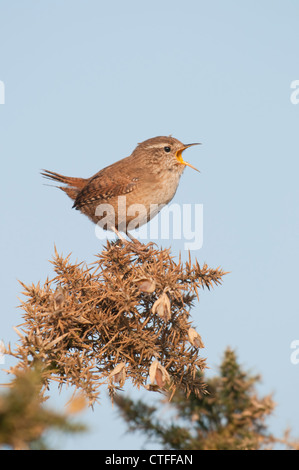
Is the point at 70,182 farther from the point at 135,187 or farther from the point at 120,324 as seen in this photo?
the point at 120,324

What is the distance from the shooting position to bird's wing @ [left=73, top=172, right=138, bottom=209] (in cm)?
538

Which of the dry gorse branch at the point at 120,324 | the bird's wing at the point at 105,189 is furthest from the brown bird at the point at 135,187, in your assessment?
the dry gorse branch at the point at 120,324

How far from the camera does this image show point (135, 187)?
541cm

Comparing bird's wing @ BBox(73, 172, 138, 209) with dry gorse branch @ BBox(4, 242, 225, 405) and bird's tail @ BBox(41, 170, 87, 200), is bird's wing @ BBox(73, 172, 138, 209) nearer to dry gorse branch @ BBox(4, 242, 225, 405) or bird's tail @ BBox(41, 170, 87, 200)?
bird's tail @ BBox(41, 170, 87, 200)

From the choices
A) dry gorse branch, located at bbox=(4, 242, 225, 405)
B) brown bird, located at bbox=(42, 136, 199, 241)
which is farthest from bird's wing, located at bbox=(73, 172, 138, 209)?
dry gorse branch, located at bbox=(4, 242, 225, 405)

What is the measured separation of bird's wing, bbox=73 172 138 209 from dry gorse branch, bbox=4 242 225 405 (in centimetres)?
257

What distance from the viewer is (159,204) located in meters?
5.36

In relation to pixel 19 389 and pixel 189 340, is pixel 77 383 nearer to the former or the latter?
pixel 189 340

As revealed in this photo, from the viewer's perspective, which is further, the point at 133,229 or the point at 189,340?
the point at 133,229

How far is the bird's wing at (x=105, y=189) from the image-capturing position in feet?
17.6

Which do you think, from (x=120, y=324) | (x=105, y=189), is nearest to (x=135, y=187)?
(x=105, y=189)

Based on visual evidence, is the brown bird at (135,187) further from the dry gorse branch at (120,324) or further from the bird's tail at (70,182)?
the dry gorse branch at (120,324)

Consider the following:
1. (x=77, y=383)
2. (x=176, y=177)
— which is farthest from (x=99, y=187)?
(x=77, y=383)
